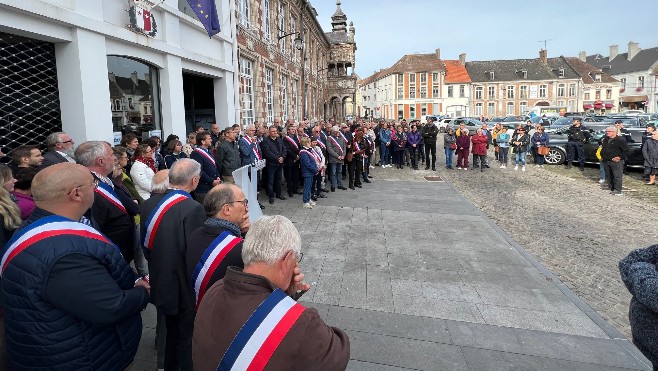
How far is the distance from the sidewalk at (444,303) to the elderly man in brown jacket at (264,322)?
7.28 feet

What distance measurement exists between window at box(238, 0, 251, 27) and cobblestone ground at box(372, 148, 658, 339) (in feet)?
23.6

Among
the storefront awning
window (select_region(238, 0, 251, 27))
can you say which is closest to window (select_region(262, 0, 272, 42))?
window (select_region(238, 0, 251, 27))

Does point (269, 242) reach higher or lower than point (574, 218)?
higher

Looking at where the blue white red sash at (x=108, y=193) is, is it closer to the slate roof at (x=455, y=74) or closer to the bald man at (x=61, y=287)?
the bald man at (x=61, y=287)

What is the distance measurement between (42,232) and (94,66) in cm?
565

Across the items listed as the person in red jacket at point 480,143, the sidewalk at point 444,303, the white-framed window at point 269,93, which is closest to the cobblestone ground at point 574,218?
the sidewalk at point 444,303

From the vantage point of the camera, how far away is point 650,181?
1248cm

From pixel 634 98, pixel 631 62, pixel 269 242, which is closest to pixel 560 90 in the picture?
pixel 634 98

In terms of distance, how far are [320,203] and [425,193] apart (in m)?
3.36

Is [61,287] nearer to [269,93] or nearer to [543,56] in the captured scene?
[269,93]

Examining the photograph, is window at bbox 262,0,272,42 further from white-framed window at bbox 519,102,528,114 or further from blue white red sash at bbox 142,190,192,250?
white-framed window at bbox 519,102,528,114

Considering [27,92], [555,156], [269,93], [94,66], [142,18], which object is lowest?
[555,156]

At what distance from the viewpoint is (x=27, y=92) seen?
6.09 metres

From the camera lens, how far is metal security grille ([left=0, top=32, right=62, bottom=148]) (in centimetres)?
568
